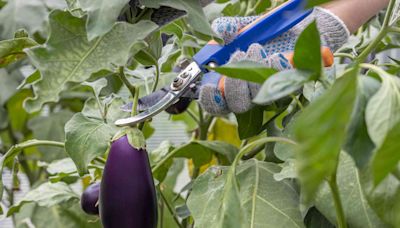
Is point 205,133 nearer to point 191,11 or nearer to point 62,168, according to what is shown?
point 62,168

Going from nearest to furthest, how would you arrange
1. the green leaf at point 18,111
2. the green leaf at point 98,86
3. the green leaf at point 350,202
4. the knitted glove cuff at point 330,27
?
the green leaf at point 350,202
the knitted glove cuff at point 330,27
the green leaf at point 98,86
the green leaf at point 18,111

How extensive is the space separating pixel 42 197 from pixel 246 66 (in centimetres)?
45

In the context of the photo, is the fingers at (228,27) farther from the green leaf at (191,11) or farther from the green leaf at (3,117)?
the green leaf at (3,117)

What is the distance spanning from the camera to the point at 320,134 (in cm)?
29

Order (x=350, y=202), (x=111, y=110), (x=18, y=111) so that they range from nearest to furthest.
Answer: (x=350, y=202) → (x=111, y=110) → (x=18, y=111)

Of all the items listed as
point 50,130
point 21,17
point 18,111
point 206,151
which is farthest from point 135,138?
point 18,111

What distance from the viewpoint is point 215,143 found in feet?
2.45

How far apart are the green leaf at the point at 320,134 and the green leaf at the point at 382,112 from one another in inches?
1.4

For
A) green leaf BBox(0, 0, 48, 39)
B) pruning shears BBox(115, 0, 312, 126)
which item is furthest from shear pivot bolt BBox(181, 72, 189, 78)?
green leaf BBox(0, 0, 48, 39)

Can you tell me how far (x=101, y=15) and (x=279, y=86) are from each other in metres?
0.14

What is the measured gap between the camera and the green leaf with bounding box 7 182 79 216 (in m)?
0.79

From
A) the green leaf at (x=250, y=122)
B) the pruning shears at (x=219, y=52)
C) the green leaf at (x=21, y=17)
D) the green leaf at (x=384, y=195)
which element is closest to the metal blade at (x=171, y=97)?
the pruning shears at (x=219, y=52)

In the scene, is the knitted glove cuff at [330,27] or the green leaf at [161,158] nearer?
the knitted glove cuff at [330,27]

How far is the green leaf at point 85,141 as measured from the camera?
58cm
